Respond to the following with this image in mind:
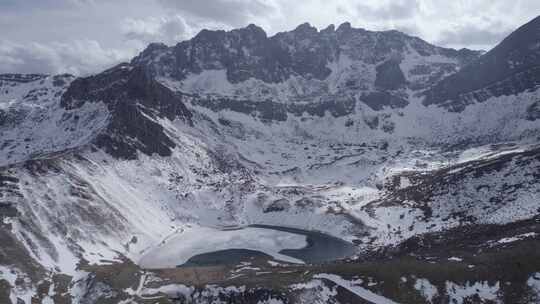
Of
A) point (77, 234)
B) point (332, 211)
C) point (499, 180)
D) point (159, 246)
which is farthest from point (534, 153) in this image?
point (77, 234)

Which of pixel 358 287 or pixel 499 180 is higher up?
pixel 499 180

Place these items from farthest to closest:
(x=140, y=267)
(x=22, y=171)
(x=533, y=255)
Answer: (x=22, y=171) < (x=140, y=267) < (x=533, y=255)

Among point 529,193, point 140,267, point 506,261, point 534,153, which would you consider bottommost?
point 140,267

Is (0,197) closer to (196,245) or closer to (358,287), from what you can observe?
(196,245)

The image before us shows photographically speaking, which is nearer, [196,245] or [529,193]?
[529,193]

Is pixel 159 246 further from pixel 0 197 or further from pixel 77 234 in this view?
pixel 0 197

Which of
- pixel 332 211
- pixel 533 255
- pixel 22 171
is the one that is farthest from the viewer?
pixel 332 211
